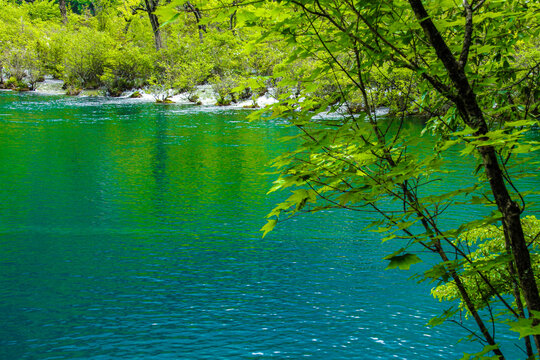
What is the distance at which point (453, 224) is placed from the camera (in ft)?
43.3

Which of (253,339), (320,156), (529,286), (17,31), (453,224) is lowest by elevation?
(253,339)

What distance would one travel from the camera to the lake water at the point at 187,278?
24.7ft

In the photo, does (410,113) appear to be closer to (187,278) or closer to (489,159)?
(489,159)

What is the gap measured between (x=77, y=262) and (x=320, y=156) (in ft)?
30.3

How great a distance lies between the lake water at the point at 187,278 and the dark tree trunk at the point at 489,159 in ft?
12.8

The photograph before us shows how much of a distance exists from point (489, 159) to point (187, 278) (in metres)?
8.33

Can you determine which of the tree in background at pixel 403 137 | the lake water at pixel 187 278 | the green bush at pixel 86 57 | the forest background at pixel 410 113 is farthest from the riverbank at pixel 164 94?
the tree in background at pixel 403 137

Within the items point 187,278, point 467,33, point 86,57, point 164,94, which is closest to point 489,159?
point 467,33

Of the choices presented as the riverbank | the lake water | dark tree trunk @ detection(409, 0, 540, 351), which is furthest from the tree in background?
the riverbank

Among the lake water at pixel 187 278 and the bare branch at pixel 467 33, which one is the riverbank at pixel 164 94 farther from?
the bare branch at pixel 467 33

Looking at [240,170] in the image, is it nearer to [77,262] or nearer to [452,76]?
[77,262]

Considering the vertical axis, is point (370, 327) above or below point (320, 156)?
below

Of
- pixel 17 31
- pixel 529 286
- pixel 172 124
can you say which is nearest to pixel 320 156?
pixel 529 286

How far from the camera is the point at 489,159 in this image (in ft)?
8.22
